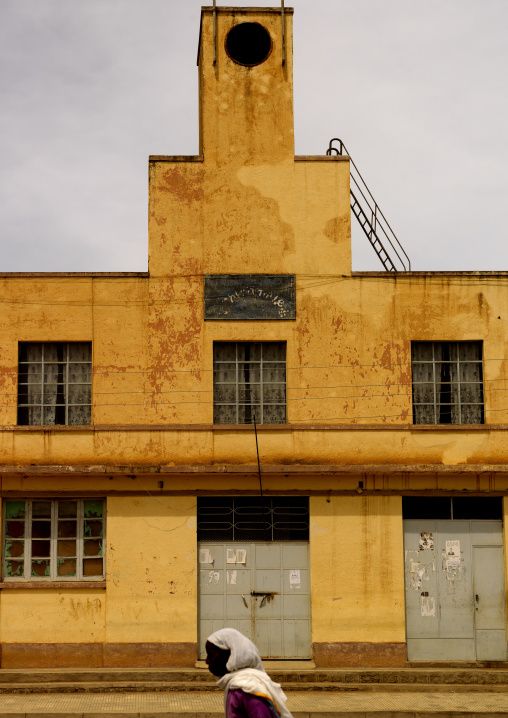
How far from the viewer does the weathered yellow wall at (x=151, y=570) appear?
52.9 ft

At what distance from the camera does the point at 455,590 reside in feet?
54.2

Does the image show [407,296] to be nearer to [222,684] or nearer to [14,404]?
[14,404]

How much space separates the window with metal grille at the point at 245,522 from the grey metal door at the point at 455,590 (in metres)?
1.92

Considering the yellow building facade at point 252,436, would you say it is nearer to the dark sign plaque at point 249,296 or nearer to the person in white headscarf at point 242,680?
the dark sign plaque at point 249,296

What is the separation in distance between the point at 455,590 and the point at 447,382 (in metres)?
3.56

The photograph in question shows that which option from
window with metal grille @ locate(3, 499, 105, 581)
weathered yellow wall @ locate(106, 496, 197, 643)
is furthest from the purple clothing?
window with metal grille @ locate(3, 499, 105, 581)

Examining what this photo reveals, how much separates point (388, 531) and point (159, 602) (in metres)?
4.03

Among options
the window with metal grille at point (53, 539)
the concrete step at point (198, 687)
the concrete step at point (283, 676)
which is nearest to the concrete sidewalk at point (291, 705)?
the concrete step at point (198, 687)

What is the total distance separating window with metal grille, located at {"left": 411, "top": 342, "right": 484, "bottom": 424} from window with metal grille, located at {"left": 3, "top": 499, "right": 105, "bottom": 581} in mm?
5844

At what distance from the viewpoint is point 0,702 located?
1456 centimetres

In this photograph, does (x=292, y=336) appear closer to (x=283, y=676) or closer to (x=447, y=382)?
(x=447, y=382)

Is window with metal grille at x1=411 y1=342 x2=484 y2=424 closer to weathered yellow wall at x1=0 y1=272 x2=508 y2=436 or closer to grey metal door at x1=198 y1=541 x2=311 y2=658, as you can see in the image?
weathered yellow wall at x1=0 y1=272 x2=508 y2=436

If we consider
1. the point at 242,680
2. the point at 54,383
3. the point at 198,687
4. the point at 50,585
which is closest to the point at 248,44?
the point at 54,383

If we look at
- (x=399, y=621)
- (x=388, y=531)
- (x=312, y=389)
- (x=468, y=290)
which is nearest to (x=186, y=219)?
(x=312, y=389)
